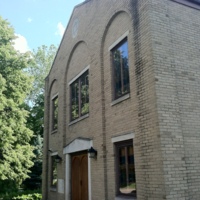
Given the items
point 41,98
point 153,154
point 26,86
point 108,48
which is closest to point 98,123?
point 108,48

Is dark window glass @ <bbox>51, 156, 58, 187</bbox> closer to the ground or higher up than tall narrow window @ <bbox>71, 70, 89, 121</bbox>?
closer to the ground

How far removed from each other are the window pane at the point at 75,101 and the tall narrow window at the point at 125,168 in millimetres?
4518

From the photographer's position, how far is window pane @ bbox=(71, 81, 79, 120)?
1232 centimetres

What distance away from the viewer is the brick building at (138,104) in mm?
6262

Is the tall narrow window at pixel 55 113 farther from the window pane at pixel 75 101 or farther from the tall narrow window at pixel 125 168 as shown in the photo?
the tall narrow window at pixel 125 168

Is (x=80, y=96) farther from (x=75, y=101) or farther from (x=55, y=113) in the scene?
(x=55, y=113)

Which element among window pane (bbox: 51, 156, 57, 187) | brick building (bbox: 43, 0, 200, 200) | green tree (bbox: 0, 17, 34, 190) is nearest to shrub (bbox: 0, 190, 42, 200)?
green tree (bbox: 0, 17, 34, 190)

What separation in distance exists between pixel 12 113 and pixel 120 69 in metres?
11.5

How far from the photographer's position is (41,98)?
29.0 meters

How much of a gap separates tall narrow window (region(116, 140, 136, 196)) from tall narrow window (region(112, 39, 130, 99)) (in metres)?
1.77

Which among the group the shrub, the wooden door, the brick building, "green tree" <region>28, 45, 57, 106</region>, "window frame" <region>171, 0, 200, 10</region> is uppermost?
"green tree" <region>28, 45, 57, 106</region>

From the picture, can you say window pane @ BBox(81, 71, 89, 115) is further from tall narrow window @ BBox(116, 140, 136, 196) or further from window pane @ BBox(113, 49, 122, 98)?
tall narrow window @ BBox(116, 140, 136, 196)

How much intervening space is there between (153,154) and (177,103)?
59.8 inches

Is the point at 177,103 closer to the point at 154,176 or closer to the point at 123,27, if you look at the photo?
the point at 154,176
